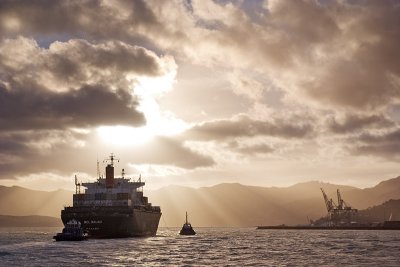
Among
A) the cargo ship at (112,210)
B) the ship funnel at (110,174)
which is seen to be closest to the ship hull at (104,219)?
the cargo ship at (112,210)

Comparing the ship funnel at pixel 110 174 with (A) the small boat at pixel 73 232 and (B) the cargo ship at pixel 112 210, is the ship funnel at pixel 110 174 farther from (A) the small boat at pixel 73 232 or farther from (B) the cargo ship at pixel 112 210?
(A) the small boat at pixel 73 232

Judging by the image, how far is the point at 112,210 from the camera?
13825cm

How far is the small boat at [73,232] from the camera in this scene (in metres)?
128

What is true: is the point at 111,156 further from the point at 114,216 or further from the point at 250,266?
the point at 250,266

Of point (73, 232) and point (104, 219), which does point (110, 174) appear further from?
point (73, 232)

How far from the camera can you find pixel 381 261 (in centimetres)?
7769

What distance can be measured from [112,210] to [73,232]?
13090 mm

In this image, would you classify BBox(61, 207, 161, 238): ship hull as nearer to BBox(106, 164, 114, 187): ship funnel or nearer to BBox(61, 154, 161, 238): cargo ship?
BBox(61, 154, 161, 238): cargo ship

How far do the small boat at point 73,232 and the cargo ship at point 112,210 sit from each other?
17.6ft

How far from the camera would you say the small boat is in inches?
5022

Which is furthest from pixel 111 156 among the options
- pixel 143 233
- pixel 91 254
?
pixel 91 254

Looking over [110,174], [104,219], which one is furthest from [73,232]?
[110,174]

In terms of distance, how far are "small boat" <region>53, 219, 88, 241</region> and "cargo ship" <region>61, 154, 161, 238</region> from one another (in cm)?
537

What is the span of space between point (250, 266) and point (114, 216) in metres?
71.1
